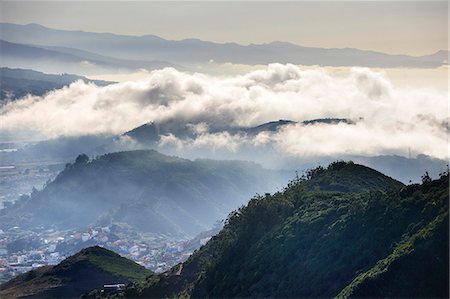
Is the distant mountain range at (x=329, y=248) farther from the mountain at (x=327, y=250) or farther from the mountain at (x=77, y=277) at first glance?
the mountain at (x=77, y=277)

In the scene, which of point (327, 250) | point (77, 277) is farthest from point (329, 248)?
point (77, 277)

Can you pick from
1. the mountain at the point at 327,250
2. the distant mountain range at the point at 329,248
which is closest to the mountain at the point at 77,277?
the distant mountain range at the point at 329,248

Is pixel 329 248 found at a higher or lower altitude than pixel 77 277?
higher

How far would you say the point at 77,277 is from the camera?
514ft

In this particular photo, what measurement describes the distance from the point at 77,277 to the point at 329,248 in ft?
251

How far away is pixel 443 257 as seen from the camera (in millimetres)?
68312

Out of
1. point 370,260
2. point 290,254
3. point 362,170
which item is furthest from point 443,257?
point 362,170

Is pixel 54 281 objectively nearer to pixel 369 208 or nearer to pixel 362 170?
pixel 362 170

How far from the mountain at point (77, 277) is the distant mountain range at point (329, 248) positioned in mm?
20084

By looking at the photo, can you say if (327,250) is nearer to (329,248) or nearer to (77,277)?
(329,248)

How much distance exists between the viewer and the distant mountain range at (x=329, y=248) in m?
70.1

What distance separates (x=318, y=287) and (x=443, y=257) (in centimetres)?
1651

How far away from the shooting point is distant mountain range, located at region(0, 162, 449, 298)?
70.1 m

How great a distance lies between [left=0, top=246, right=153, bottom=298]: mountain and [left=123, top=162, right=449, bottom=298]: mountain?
1211 inches
